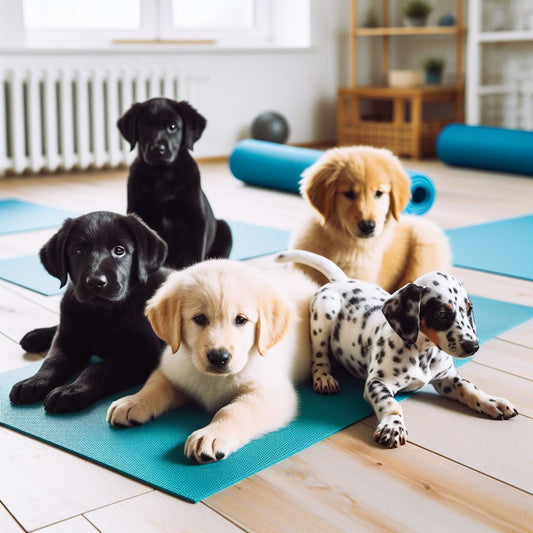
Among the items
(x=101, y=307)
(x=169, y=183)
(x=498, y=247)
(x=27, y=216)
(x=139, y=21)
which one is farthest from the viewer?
(x=139, y=21)

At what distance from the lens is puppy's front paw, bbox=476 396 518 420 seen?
1825mm

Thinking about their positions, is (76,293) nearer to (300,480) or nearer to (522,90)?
(300,480)

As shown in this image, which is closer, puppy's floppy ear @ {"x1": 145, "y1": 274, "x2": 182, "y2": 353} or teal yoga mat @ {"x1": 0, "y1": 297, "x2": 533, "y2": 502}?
teal yoga mat @ {"x1": 0, "y1": 297, "x2": 533, "y2": 502}

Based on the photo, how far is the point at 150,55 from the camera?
647 cm

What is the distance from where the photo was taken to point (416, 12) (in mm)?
7102

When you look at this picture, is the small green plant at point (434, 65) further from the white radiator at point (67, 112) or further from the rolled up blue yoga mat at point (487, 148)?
the white radiator at point (67, 112)

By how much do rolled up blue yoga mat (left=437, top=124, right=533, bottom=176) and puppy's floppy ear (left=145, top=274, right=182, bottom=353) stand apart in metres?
4.58

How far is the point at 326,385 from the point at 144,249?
0.59 meters

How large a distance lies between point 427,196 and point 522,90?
314 cm

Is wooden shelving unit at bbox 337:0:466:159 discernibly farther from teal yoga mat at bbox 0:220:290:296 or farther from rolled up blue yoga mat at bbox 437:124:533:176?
teal yoga mat at bbox 0:220:290:296

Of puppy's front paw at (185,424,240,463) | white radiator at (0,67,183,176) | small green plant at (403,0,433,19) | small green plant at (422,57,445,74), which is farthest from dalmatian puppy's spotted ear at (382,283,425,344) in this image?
small green plant at (403,0,433,19)

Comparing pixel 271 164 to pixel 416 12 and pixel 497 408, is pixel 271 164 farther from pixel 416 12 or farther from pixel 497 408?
pixel 497 408

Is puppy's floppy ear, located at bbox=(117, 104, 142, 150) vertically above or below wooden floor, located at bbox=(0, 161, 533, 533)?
above

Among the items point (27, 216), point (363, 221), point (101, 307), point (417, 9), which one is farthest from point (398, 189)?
point (417, 9)
